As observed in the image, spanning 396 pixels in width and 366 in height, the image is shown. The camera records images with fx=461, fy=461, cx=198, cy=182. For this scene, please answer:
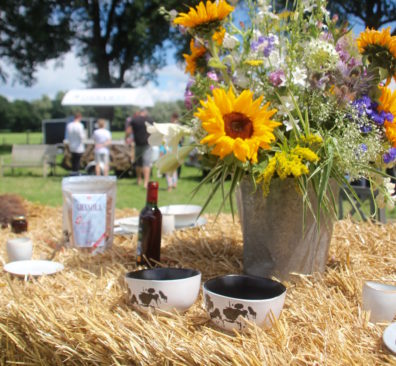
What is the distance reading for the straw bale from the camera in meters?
0.80

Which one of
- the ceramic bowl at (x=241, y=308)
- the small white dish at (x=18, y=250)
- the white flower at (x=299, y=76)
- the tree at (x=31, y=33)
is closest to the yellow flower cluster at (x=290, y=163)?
the white flower at (x=299, y=76)

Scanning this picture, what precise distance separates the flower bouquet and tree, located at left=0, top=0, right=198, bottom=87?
633 inches

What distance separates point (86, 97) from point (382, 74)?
11273 mm

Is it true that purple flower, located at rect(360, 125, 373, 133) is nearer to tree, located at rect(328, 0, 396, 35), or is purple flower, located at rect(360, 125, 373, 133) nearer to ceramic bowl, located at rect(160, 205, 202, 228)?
ceramic bowl, located at rect(160, 205, 202, 228)

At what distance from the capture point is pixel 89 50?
18.7 meters

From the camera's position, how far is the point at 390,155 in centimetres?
118

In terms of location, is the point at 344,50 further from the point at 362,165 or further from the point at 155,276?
the point at 155,276

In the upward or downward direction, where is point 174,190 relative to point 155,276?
downward

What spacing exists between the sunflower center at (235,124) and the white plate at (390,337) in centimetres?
48

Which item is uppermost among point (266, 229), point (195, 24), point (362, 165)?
point (195, 24)

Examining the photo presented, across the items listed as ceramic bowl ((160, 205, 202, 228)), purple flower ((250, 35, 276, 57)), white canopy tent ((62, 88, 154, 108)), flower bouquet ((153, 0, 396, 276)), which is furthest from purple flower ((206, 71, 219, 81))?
white canopy tent ((62, 88, 154, 108))

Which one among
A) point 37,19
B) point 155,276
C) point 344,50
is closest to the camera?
point 155,276

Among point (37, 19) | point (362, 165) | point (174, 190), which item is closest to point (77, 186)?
point (362, 165)

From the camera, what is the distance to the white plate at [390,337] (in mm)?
794
